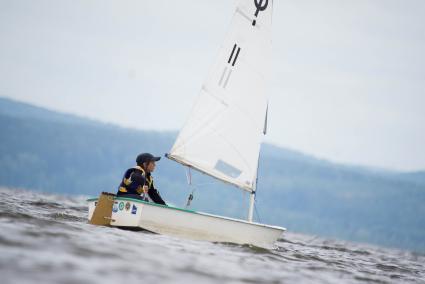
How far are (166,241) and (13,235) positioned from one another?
165 inches

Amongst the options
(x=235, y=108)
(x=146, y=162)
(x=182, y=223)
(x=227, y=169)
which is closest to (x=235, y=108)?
(x=235, y=108)

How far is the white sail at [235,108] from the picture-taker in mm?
17250

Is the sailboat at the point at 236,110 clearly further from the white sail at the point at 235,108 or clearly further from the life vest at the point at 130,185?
the life vest at the point at 130,185

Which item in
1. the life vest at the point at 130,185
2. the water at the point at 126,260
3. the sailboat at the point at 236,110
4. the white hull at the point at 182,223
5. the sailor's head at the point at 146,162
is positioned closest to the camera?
the water at the point at 126,260

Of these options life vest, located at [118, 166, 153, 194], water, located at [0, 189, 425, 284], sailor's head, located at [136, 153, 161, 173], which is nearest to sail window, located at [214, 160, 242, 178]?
water, located at [0, 189, 425, 284]

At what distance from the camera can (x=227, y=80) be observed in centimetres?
1745

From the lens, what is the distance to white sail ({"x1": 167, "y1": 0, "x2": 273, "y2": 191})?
17.2 meters

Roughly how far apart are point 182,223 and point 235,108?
415 cm

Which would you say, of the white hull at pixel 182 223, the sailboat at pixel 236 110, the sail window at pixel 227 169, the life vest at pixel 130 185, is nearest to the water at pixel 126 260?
the white hull at pixel 182 223

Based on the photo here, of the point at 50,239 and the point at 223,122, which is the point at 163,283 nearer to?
the point at 50,239

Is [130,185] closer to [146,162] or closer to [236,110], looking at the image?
[146,162]

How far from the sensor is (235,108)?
17594 millimetres

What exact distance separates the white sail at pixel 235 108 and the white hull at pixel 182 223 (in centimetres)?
173

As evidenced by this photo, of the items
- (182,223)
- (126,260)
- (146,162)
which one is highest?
(146,162)
